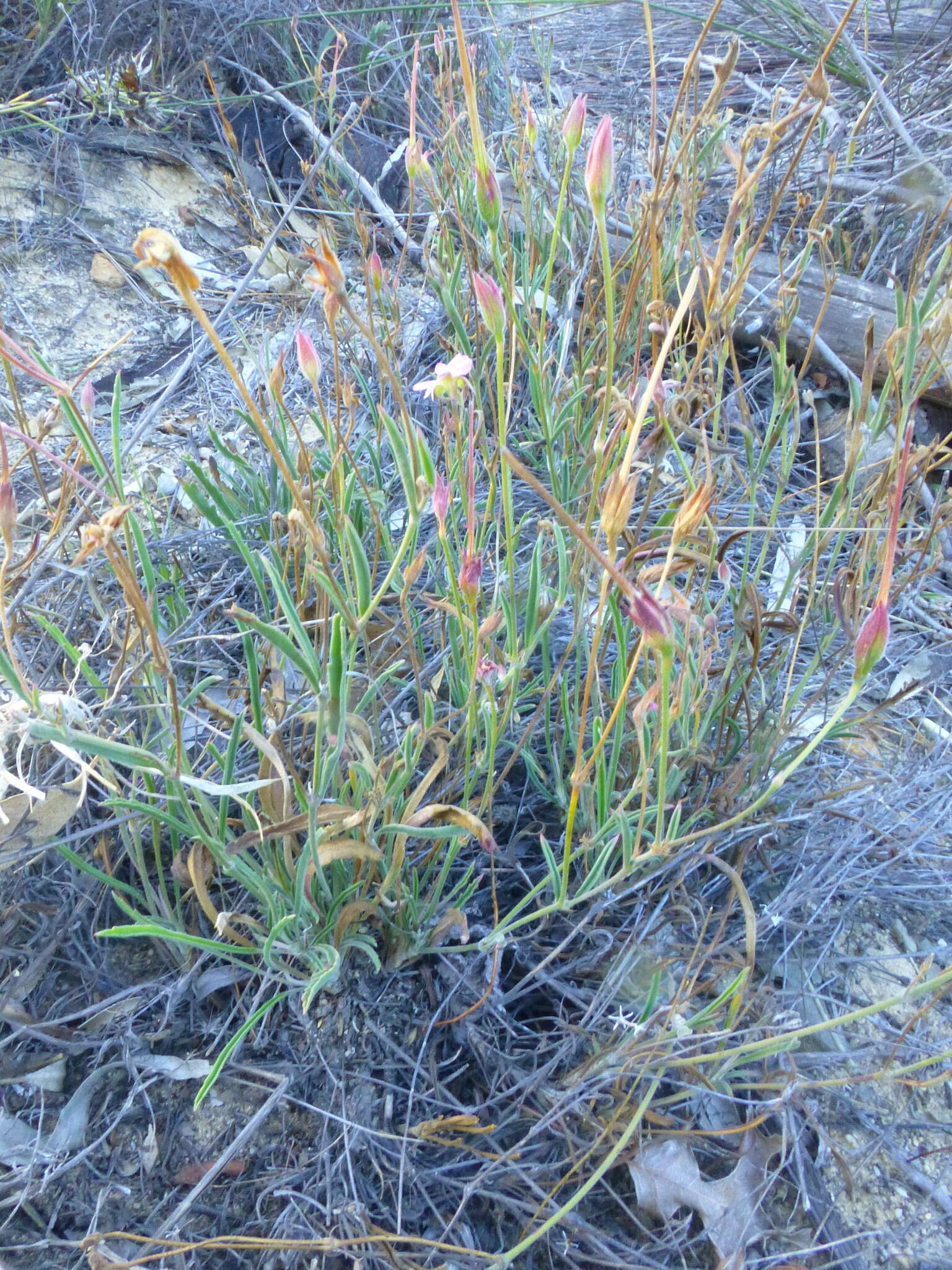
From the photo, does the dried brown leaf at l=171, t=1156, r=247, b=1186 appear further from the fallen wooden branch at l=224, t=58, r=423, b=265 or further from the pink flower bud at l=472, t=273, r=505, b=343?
the fallen wooden branch at l=224, t=58, r=423, b=265

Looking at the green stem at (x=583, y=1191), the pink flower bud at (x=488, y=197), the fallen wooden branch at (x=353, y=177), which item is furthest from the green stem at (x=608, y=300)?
the fallen wooden branch at (x=353, y=177)

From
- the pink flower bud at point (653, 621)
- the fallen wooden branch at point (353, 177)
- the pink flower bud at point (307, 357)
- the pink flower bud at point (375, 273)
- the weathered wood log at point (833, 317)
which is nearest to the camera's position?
the pink flower bud at point (653, 621)

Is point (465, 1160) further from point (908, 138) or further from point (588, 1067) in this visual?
point (908, 138)

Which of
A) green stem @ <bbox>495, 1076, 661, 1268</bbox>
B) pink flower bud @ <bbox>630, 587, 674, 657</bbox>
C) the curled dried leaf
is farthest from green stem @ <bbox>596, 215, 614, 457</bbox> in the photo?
green stem @ <bbox>495, 1076, 661, 1268</bbox>

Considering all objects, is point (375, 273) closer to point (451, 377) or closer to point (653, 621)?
point (451, 377)

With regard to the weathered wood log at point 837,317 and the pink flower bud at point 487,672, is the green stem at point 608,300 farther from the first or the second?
the weathered wood log at point 837,317
